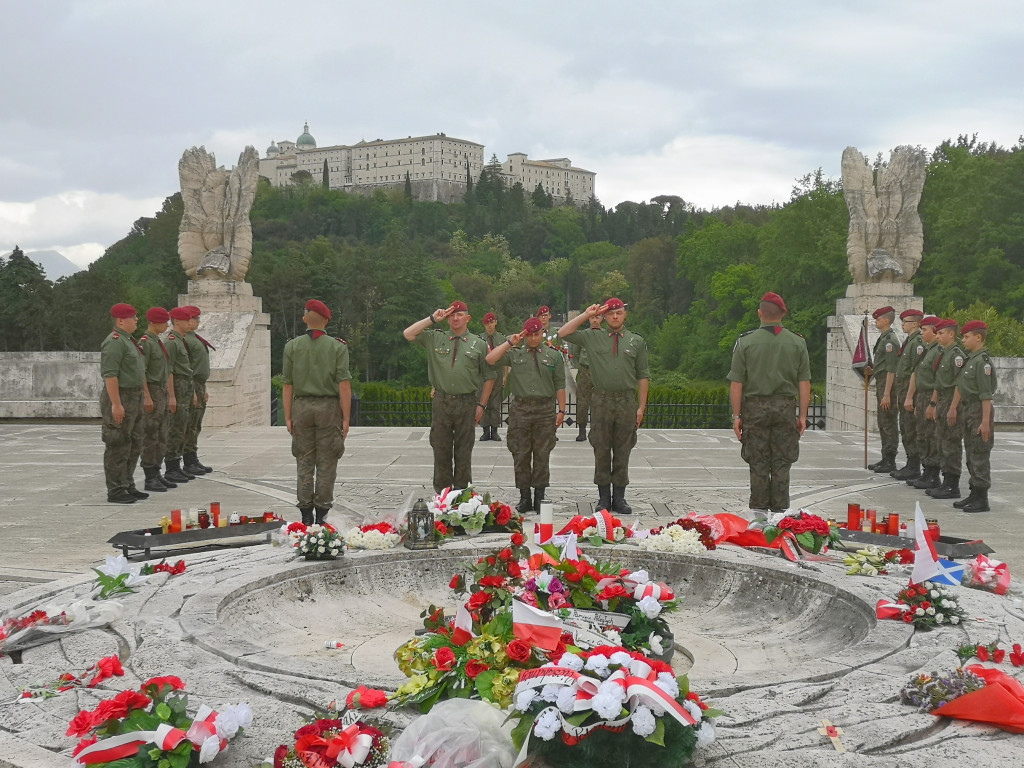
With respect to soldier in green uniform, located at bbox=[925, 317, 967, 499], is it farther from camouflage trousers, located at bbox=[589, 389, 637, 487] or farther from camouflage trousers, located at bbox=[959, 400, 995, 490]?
camouflage trousers, located at bbox=[589, 389, 637, 487]

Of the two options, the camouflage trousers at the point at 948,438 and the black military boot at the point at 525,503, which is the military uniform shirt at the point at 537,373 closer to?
the black military boot at the point at 525,503

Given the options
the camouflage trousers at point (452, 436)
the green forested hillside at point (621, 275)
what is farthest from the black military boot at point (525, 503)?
the green forested hillside at point (621, 275)

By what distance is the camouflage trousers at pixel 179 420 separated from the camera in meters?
10.7

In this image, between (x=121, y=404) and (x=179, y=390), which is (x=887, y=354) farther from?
(x=121, y=404)

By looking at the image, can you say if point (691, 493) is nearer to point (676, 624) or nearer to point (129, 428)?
point (676, 624)

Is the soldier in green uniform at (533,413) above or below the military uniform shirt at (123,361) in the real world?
below

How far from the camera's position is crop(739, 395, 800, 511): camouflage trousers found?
23.9ft

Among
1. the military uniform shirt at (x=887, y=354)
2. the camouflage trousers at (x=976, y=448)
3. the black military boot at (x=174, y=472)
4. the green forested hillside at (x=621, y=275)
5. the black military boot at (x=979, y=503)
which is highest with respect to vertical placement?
the green forested hillside at (x=621, y=275)

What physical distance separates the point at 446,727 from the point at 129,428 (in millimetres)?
7170

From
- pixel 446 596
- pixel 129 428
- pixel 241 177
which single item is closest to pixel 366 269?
pixel 241 177

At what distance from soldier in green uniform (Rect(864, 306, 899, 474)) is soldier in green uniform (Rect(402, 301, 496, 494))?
5528 millimetres

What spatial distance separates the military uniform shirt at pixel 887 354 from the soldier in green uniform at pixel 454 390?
567cm

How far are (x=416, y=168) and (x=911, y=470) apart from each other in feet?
422

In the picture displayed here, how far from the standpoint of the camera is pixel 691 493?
9695mm
